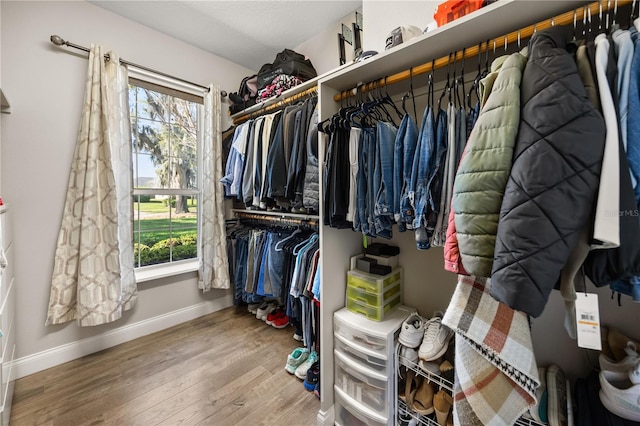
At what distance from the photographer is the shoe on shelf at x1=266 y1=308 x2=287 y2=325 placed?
7.54ft

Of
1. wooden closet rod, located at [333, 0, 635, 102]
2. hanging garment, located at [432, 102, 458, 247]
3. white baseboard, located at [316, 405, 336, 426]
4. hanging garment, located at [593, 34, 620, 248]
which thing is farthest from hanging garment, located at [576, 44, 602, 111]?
white baseboard, located at [316, 405, 336, 426]

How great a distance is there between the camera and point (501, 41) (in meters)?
0.89

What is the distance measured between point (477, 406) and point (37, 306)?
269cm

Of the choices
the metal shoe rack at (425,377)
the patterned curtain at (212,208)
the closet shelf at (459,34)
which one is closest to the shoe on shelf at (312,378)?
the metal shoe rack at (425,377)

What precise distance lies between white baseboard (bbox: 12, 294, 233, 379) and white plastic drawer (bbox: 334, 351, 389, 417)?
172 centimetres

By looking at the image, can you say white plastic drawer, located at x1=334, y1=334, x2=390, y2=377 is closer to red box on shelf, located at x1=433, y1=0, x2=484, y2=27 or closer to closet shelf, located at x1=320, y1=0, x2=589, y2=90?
closet shelf, located at x1=320, y1=0, x2=589, y2=90

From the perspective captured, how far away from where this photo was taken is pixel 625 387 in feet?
2.54

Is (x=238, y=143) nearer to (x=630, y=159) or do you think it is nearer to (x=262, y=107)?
(x=262, y=107)

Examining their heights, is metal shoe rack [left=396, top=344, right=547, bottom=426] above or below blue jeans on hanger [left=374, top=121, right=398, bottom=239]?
below

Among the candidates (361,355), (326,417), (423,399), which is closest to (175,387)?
(326,417)

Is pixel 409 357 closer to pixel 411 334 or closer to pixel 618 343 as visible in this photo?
pixel 411 334

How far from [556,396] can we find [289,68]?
249 centimetres

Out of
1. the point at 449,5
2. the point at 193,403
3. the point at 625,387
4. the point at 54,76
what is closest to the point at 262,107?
the point at 54,76

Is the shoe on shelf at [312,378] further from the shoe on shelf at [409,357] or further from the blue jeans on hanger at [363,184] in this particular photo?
the blue jeans on hanger at [363,184]
